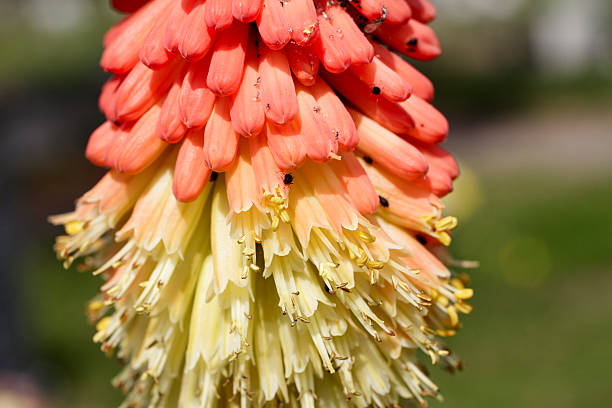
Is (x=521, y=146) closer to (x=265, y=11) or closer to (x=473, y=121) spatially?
(x=473, y=121)

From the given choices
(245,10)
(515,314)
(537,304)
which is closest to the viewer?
(245,10)

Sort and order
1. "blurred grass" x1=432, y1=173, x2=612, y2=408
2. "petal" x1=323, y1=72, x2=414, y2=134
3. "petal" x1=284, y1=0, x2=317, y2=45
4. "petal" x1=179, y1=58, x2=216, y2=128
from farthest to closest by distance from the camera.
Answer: "blurred grass" x1=432, y1=173, x2=612, y2=408 < "petal" x1=323, y1=72, x2=414, y2=134 < "petal" x1=179, y1=58, x2=216, y2=128 < "petal" x1=284, y1=0, x2=317, y2=45

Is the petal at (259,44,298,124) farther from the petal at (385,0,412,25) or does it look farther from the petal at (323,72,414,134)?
the petal at (385,0,412,25)

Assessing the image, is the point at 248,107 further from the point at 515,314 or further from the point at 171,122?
the point at 515,314

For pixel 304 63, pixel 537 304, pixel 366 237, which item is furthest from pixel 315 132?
pixel 537 304

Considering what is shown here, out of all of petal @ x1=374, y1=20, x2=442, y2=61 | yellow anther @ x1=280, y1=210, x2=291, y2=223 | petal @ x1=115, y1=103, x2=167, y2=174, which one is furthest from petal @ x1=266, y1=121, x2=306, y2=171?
petal @ x1=374, y1=20, x2=442, y2=61

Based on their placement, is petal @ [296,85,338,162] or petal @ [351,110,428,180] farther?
petal @ [351,110,428,180]

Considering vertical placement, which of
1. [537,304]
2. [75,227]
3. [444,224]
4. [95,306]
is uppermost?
[75,227]
